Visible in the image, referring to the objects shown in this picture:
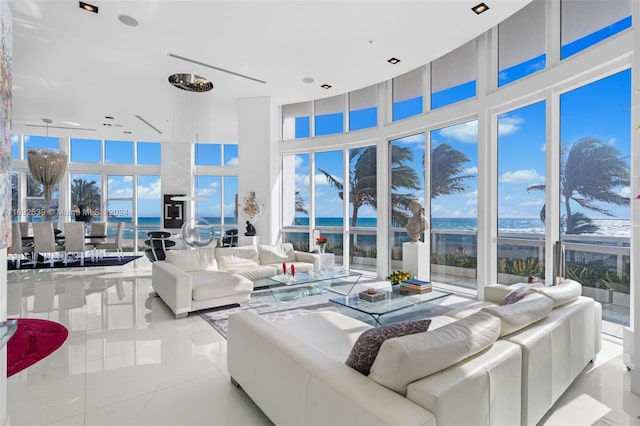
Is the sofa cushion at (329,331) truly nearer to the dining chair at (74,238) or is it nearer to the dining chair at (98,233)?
the dining chair at (74,238)

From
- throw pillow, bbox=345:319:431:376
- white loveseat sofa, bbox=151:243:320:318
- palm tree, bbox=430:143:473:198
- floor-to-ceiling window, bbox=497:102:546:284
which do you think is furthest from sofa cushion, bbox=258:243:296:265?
throw pillow, bbox=345:319:431:376

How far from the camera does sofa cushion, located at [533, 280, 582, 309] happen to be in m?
2.38

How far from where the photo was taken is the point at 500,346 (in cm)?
173

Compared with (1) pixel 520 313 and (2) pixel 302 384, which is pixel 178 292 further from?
(1) pixel 520 313

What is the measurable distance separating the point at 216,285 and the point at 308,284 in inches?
48.9

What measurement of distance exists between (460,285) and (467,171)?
193 cm

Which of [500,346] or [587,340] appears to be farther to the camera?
[587,340]

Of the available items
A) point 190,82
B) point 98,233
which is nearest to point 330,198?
point 190,82

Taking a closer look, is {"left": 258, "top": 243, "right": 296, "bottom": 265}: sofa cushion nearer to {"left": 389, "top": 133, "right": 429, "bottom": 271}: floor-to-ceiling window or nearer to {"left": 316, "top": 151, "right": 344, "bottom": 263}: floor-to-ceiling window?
{"left": 316, "top": 151, "right": 344, "bottom": 263}: floor-to-ceiling window

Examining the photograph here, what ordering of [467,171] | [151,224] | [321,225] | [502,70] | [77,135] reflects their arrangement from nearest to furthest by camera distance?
[502,70] → [467,171] → [321,225] → [77,135] → [151,224]

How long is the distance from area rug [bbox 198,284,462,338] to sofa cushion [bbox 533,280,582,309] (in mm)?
1259

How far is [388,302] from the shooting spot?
11.4ft

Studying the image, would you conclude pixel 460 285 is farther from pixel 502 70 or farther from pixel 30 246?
pixel 30 246

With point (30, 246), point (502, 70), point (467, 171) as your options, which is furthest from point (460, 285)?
point (30, 246)
